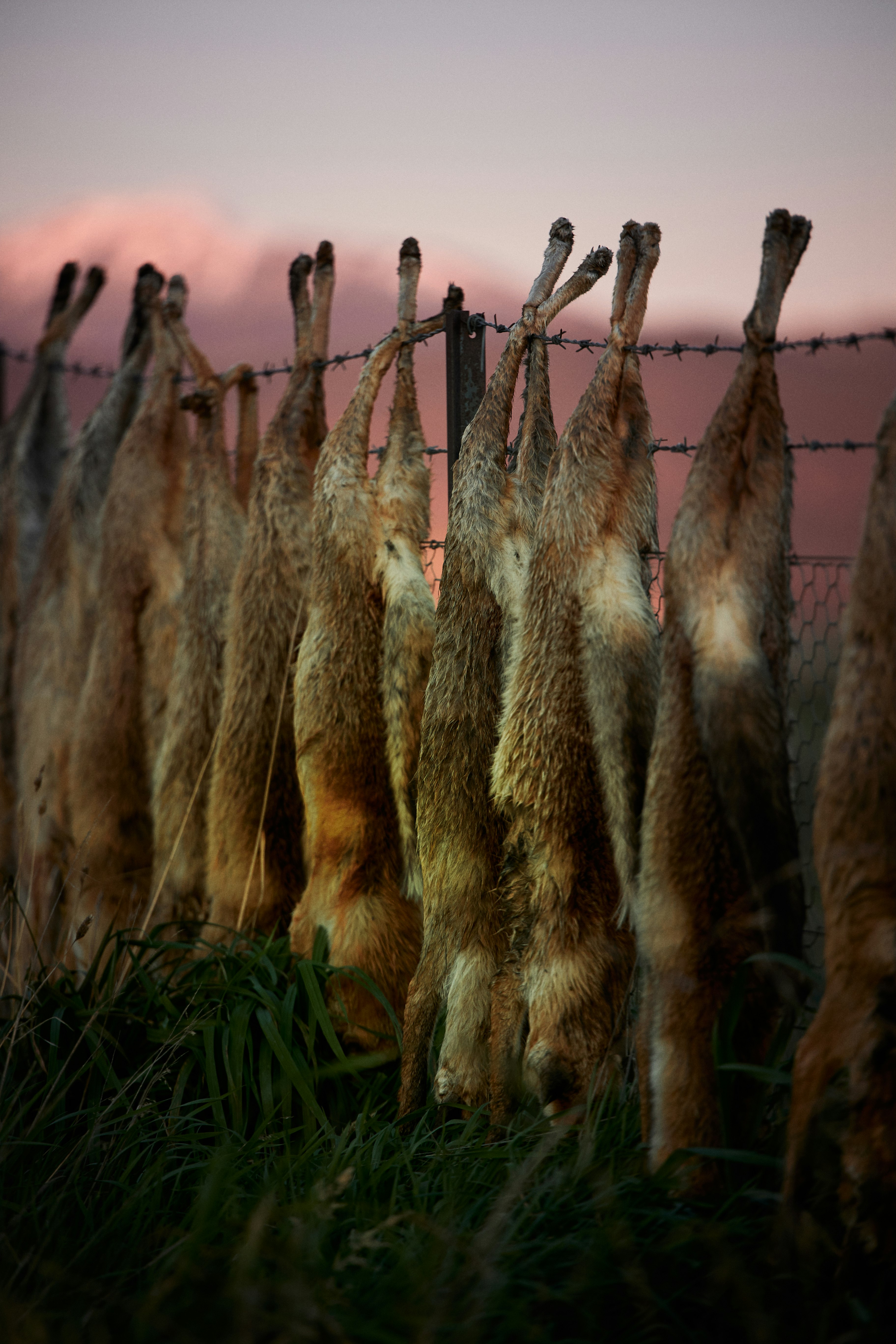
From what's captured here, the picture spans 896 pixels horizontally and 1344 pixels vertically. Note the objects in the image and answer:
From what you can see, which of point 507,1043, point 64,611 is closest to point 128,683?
point 64,611

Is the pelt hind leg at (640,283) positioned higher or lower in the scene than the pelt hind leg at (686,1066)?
higher

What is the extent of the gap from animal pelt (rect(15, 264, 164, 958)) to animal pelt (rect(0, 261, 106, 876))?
366 mm

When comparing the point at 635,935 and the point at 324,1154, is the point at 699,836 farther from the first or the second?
the point at 324,1154

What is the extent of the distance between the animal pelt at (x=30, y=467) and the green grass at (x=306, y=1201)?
8.30 feet

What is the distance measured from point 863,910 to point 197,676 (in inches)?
111

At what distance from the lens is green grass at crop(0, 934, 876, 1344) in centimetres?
175

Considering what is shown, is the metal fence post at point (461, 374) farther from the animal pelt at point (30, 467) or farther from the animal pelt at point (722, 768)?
the animal pelt at point (30, 467)

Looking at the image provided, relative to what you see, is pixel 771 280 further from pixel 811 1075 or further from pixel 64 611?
pixel 64 611

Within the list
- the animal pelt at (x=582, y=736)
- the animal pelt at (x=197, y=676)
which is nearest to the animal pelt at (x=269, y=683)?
the animal pelt at (x=197, y=676)

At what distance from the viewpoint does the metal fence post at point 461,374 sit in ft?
11.0

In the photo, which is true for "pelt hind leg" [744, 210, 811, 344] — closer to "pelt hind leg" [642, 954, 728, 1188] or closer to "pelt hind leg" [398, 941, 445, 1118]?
"pelt hind leg" [642, 954, 728, 1188]

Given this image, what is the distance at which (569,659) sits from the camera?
2.56 m

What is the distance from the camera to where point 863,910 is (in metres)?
1.84

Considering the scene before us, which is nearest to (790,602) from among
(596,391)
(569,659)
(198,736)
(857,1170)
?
(569,659)
